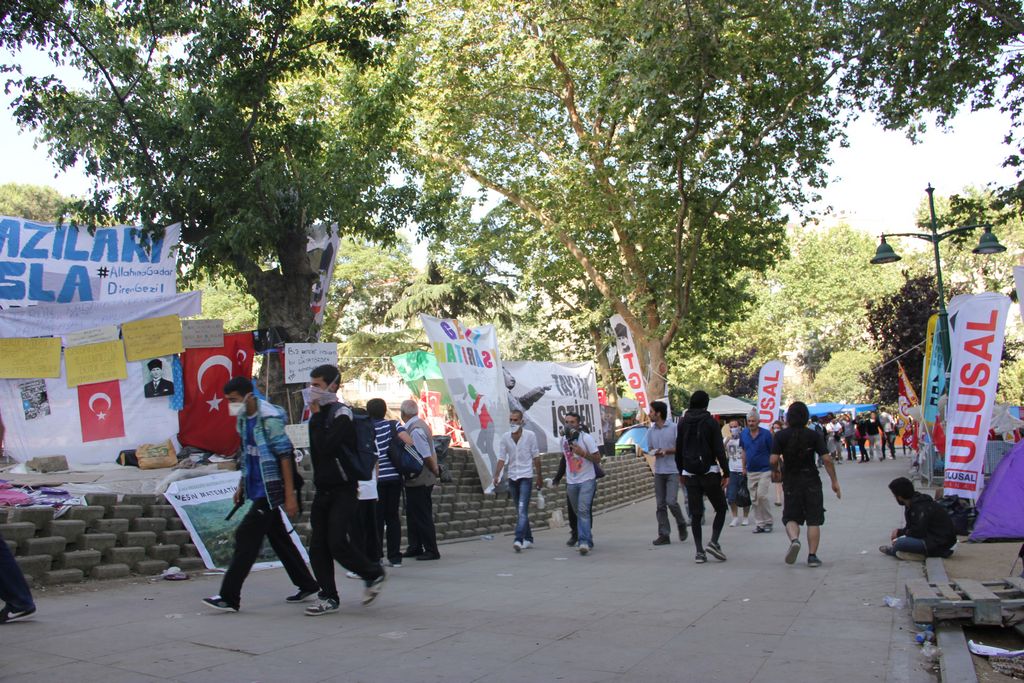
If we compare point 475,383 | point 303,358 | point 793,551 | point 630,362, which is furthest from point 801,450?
point 630,362

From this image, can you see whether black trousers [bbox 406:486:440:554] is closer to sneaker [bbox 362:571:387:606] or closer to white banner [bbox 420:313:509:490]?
white banner [bbox 420:313:509:490]

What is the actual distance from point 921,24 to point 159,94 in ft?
38.2

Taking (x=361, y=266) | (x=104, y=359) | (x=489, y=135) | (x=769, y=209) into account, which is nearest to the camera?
(x=104, y=359)

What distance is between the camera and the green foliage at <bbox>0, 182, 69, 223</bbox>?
1780 inches

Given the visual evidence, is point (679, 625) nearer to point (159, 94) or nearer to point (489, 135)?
point (159, 94)

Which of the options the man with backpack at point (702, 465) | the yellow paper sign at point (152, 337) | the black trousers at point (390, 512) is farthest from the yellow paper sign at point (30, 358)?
the man with backpack at point (702, 465)

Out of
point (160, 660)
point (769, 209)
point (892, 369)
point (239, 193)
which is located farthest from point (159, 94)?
point (892, 369)

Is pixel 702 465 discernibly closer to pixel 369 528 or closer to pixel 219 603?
pixel 369 528

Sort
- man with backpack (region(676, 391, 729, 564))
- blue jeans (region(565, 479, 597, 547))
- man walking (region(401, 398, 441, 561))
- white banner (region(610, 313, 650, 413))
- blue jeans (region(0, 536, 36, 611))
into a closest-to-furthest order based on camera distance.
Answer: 1. blue jeans (region(0, 536, 36, 611))
2. man with backpack (region(676, 391, 729, 564))
3. man walking (region(401, 398, 441, 561))
4. blue jeans (region(565, 479, 597, 547))
5. white banner (region(610, 313, 650, 413))

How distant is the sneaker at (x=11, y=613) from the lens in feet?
19.8

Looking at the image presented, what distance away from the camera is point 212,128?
12.5m

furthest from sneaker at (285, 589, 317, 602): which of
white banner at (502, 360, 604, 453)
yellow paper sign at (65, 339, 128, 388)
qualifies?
white banner at (502, 360, 604, 453)

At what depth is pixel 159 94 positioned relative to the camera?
1305 cm

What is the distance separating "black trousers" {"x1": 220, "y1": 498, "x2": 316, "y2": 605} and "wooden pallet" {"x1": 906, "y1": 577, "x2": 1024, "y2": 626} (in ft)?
14.8
